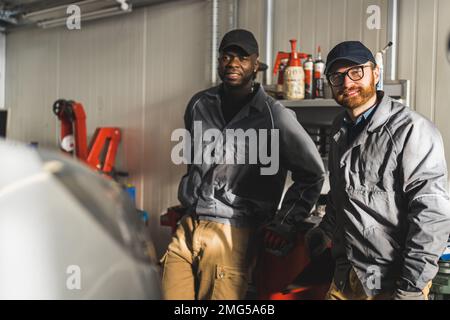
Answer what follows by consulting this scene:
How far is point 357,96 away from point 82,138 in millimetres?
2742

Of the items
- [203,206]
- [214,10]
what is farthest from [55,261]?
[214,10]

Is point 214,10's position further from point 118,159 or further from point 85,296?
point 85,296

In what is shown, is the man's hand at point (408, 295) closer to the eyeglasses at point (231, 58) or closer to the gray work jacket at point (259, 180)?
the gray work jacket at point (259, 180)

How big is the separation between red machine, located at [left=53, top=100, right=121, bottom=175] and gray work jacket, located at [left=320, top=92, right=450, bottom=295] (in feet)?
8.45

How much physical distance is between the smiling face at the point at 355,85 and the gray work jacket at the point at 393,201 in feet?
0.22

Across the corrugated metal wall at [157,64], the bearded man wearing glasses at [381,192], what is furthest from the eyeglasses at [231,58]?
the corrugated metal wall at [157,64]

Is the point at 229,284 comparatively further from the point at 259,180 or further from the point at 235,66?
the point at 235,66

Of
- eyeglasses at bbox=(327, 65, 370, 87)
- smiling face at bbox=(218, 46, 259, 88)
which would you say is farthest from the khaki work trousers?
eyeglasses at bbox=(327, 65, 370, 87)

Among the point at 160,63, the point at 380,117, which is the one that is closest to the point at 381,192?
the point at 380,117

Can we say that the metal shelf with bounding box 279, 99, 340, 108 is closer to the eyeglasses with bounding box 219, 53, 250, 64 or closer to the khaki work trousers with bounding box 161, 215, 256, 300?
the eyeglasses with bounding box 219, 53, 250, 64

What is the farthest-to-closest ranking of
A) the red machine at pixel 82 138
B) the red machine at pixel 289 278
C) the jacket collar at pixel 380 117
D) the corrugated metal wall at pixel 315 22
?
the red machine at pixel 82 138 → the corrugated metal wall at pixel 315 22 → the red machine at pixel 289 278 → the jacket collar at pixel 380 117

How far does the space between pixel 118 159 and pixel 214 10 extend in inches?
62.2

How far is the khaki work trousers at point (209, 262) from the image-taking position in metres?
1.93

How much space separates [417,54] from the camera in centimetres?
263
